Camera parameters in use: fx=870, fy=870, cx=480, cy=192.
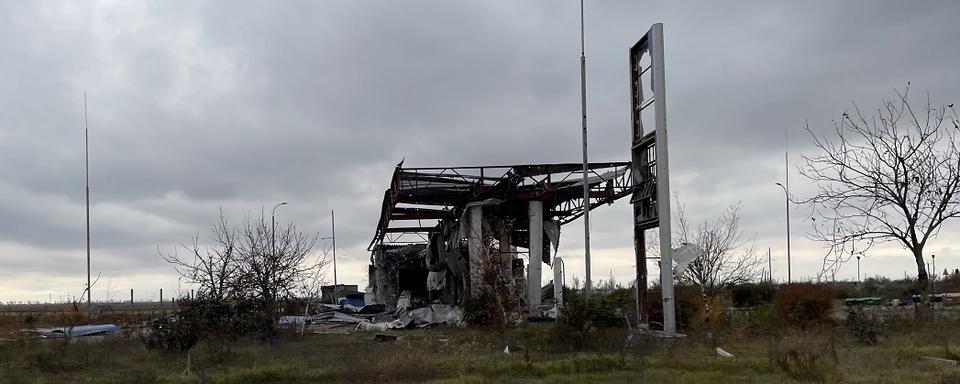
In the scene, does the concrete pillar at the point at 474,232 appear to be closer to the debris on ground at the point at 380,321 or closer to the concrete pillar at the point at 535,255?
the debris on ground at the point at 380,321

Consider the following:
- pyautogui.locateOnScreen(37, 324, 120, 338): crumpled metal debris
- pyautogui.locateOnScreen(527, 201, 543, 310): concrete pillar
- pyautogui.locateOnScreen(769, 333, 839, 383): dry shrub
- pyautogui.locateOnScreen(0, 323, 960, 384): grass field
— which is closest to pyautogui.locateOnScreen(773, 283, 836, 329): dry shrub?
pyautogui.locateOnScreen(0, 323, 960, 384): grass field

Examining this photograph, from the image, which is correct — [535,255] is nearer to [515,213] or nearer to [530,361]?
[515,213]

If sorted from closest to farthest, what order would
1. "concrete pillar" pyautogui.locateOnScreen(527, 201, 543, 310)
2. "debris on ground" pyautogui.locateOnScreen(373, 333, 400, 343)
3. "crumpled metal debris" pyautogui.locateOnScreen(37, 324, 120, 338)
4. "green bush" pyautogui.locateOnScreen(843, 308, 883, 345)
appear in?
"green bush" pyautogui.locateOnScreen(843, 308, 883, 345), "debris on ground" pyautogui.locateOnScreen(373, 333, 400, 343), "crumpled metal debris" pyautogui.locateOnScreen(37, 324, 120, 338), "concrete pillar" pyautogui.locateOnScreen(527, 201, 543, 310)

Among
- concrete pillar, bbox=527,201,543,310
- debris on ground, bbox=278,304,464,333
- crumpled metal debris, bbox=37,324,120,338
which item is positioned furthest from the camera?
concrete pillar, bbox=527,201,543,310

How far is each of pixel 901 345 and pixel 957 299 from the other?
22718 millimetres

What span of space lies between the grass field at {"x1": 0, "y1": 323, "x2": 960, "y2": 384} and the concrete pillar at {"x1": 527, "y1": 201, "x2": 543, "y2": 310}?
44.2 feet

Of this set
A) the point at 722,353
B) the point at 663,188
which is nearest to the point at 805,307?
the point at 663,188

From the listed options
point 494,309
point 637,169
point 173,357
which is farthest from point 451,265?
point 173,357

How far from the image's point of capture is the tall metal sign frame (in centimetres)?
2338

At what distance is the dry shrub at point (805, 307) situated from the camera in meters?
25.0

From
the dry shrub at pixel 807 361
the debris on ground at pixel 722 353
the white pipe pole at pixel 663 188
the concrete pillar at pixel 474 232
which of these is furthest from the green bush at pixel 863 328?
the concrete pillar at pixel 474 232

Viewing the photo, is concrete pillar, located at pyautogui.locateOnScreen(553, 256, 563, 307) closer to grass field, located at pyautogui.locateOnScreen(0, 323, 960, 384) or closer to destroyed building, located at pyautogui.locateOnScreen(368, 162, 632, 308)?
destroyed building, located at pyautogui.locateOnScreen(368, 162, 632, 308)

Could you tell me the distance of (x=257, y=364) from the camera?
18188 millimetres

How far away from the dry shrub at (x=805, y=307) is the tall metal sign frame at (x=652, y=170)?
3837 mm
